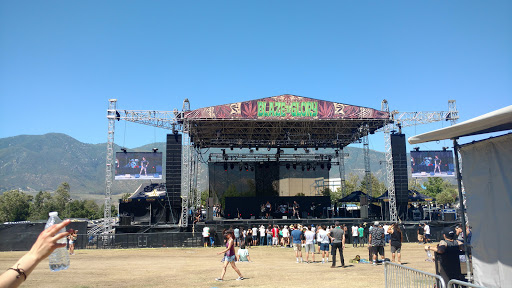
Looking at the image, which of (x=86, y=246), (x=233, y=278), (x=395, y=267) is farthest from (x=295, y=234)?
(x=86, y=246)

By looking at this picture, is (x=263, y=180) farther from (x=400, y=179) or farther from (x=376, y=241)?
(x=376, y=241)

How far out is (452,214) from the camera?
27047 mm

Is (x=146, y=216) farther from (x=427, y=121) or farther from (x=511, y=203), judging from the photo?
(x=511, y=203)

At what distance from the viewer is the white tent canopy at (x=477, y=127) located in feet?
15.4

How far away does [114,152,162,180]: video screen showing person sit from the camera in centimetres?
2698

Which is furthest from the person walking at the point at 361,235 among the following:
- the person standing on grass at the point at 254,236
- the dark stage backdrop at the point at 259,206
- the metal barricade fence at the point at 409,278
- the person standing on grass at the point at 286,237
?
the metal barricade fence at the point at 409,278

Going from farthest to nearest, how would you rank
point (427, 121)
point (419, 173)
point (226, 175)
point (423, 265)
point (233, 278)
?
point (226, 175) < point (419, 173) < point (427, 121) < point (423, 265) < point (233, 278)

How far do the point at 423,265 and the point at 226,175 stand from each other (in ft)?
78.8

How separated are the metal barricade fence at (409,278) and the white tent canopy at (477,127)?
6.67 feet

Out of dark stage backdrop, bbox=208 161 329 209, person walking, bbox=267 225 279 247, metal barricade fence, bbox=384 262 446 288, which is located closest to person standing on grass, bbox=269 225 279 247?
person walking, bbox=267 225 279 247

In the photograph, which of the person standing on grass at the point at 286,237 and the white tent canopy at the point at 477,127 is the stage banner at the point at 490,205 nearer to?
the white tent canopy at the point at 477,127

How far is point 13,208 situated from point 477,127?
230ft

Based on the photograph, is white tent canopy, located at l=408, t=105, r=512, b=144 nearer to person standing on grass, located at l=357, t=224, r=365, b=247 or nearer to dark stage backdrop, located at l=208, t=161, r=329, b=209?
person standing on grass, located at l=357, t=224, r=365, b=247

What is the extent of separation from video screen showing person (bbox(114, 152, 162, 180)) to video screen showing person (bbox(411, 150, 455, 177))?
18038 millimetres
